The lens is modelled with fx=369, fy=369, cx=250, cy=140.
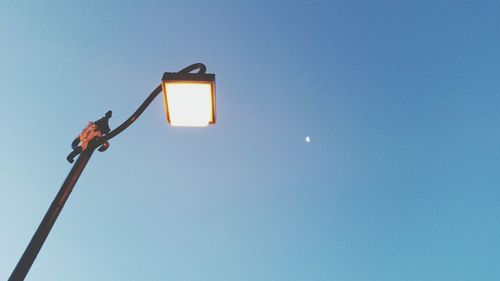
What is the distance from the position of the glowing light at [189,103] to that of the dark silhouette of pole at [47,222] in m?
1.01

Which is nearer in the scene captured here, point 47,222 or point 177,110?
point 47,222

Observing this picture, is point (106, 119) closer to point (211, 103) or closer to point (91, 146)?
point (91, 146)

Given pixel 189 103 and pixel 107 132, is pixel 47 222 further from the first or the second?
pixel 189 103

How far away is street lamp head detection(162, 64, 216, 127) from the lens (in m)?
3.92

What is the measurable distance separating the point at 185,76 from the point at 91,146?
1252 millimetres

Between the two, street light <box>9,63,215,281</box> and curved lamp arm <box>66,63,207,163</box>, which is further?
curved lamp arm <box>66,63,207,163</box>

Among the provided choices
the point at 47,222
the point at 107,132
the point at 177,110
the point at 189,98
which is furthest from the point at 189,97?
the point at 47,222

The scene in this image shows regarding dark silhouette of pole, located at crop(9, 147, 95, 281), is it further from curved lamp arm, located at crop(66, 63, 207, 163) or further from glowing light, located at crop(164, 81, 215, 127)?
glowing light, located at crop(164, 81, 215, 127)

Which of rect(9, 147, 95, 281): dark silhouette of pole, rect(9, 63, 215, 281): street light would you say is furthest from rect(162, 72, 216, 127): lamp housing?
rect(9, 147, 95, 281): dark silhouette of pole

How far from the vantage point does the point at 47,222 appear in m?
3.14

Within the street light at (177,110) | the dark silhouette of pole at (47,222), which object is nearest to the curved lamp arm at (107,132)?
the street light at (177,110)

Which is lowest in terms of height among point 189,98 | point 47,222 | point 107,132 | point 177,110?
point 47,222

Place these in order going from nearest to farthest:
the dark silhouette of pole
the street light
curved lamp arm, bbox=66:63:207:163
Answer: the dark silhouette of pole
the street light
curved lamp arm, bbox=66:63:207:163

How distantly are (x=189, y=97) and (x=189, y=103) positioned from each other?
71 millimetres
